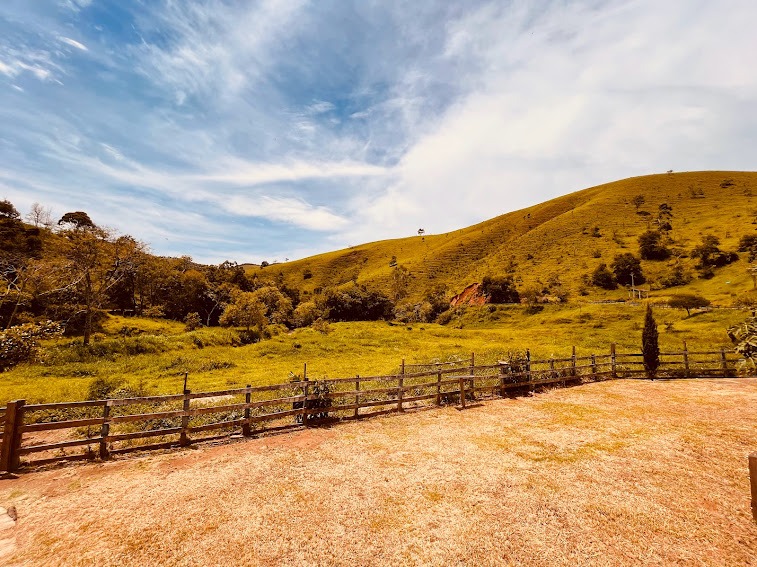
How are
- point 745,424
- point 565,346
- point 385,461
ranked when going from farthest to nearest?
point 565,346, point 745,424, point 385,461

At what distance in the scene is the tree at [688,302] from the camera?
4396cm

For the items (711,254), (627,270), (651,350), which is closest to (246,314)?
(651,350)

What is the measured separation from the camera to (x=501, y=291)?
6500 cm

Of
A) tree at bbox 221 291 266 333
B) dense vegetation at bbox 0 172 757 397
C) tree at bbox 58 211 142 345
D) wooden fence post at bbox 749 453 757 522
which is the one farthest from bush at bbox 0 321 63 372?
tree at bbox 221 291 266 333

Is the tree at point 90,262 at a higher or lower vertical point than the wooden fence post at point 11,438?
higher

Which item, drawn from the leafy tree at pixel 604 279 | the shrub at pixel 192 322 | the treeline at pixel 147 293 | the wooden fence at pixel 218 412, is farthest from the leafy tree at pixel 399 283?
the wooden fence at pixel 218 412

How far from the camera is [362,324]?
50969 millimetres

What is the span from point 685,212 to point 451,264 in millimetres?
59262

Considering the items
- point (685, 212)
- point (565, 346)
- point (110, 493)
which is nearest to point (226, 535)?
point (110, 493)

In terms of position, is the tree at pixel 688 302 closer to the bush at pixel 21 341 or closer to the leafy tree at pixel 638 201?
the bush at pixel 21 341

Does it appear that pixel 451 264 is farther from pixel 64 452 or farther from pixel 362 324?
pixel 64 452

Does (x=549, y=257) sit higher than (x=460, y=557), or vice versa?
(x=549, y=257)

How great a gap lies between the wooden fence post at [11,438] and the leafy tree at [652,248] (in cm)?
8585

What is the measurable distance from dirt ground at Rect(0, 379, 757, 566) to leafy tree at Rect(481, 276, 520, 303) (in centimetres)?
5379
